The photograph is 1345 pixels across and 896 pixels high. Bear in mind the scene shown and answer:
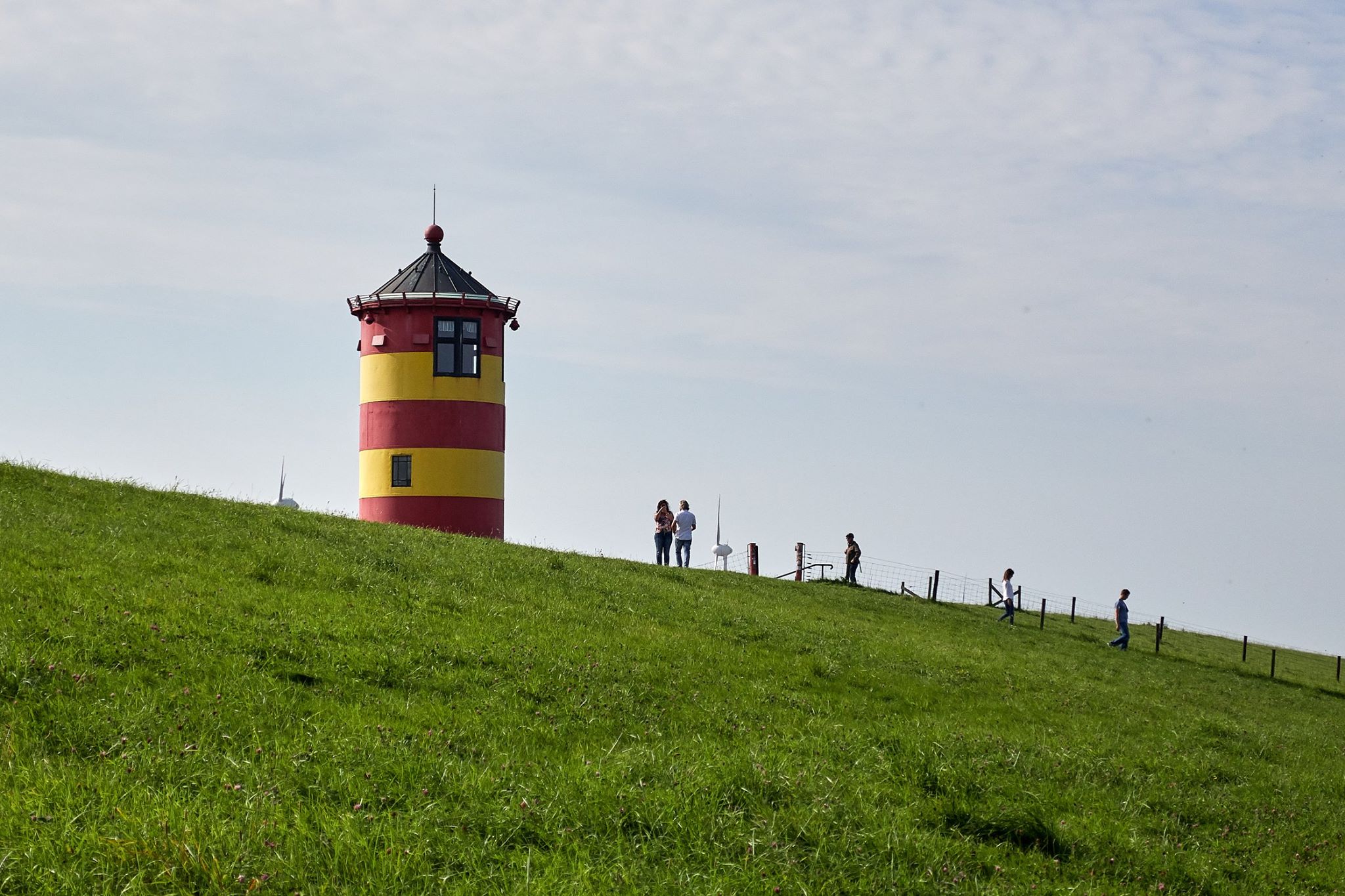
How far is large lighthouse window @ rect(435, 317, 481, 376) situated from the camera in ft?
112

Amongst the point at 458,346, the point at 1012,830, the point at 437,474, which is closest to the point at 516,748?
the point at 1012,830

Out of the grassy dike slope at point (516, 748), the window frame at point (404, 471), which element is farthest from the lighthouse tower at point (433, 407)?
the grassy dike slope at point (516, 748)

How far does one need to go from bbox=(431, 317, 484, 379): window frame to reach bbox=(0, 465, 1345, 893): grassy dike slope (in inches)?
540

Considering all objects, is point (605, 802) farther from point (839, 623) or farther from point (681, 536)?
point (681, 536)

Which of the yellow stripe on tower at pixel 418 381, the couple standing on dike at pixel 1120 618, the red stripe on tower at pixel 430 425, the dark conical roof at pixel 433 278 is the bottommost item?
the couple standing on dike at pixel 1120 618

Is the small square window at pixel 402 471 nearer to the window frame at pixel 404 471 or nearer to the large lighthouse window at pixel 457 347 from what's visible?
the window frame at pixel 404 471

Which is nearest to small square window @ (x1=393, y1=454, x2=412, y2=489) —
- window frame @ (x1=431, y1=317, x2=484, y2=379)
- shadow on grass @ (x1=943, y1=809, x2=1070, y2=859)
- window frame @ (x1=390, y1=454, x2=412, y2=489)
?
window frame @ (x1=390, y1=454, x2=412, y2=489)

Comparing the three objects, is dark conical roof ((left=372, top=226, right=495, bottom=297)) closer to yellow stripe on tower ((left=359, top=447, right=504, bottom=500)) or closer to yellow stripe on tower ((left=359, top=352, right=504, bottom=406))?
yellow stripe on tower ((left=359, top=352, right=504, bottom=406))

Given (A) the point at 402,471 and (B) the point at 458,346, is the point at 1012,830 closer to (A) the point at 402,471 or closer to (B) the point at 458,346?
(A) the point at 402,471

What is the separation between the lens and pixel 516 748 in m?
10.3

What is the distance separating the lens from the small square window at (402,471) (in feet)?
111

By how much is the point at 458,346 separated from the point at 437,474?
3.71 metres

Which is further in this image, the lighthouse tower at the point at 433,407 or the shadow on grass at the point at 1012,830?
the lighthouse tower at the point at 433,407

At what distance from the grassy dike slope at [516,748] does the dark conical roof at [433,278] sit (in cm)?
1534
